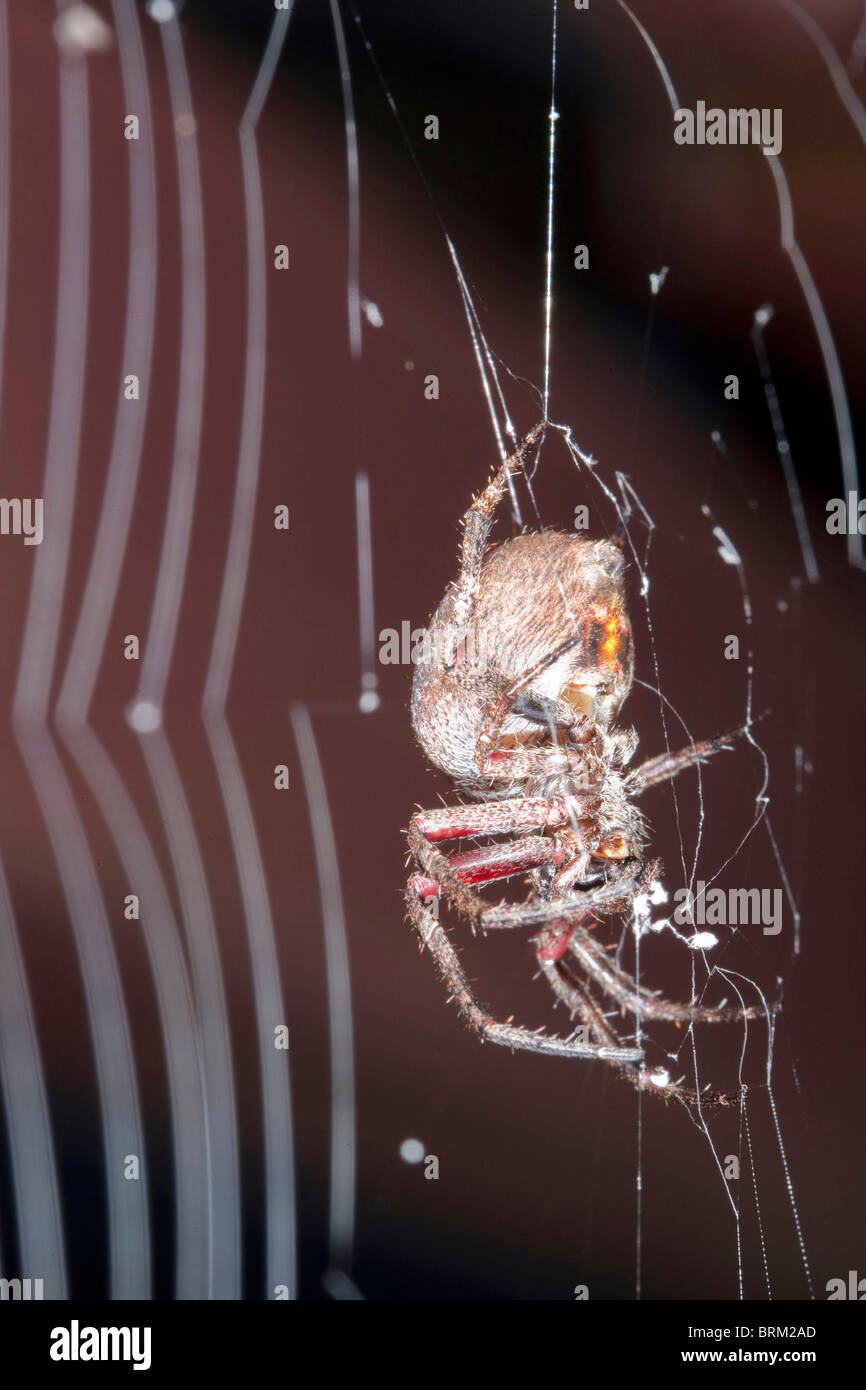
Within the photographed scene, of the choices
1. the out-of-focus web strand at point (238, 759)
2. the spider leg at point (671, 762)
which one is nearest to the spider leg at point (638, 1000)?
the spider leg at point (671, 762)

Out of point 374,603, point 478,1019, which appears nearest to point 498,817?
point 478,1019

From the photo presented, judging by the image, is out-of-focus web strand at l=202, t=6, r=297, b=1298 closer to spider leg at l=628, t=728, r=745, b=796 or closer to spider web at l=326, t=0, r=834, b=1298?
spider web at l=326, t=0, r=834, b=1298

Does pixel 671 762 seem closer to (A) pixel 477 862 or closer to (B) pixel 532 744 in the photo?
(B) pixel 532 744

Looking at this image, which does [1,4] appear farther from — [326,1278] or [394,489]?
[326,1278]

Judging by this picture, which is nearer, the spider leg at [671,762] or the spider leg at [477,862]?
the spider leg at [477,862]

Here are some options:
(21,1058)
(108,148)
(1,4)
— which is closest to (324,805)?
(21,1058)

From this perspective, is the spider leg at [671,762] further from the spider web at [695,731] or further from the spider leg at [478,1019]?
the spider leg at [478,1019]
